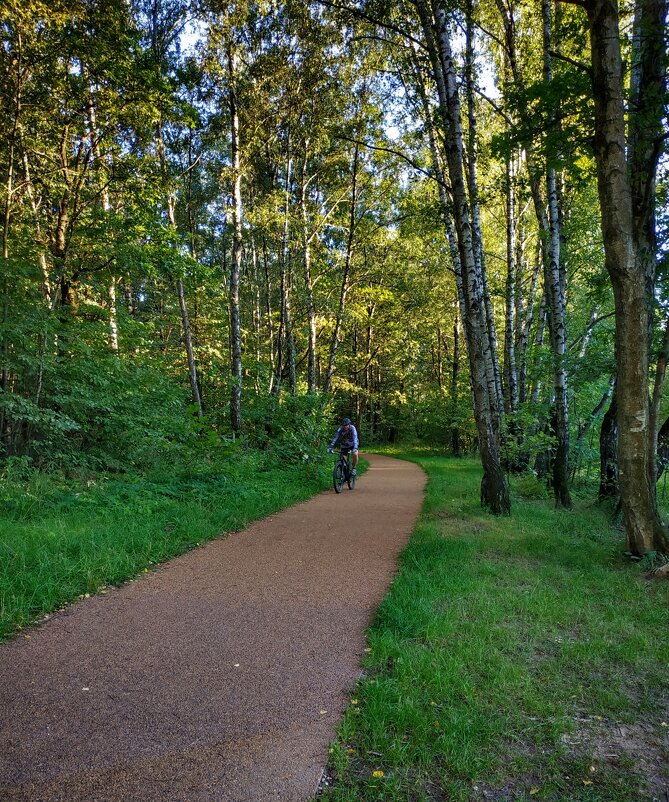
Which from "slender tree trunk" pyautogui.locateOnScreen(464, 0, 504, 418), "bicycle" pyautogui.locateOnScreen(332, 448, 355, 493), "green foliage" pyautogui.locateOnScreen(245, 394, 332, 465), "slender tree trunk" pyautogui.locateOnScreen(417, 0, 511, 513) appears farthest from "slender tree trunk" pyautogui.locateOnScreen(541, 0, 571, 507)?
"green foliage" pyautogui.locateOnScreen(245, 394, 332, 465)

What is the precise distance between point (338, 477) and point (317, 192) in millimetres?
13876

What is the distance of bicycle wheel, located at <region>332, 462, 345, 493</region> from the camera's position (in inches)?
436

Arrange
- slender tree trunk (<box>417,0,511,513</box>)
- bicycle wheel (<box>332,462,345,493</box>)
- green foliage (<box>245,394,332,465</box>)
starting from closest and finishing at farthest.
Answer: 1. slender tree trunk (<box>417,0,511,513</box>)
2. bicycle wheel (<box>332,462,345,493</box>)
3. green foliage (<box>245,394,332,465</box>)

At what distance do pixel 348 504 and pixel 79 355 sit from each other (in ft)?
21.0

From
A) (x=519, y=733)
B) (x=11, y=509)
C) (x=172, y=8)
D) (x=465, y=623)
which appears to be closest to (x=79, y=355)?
(x=11, y=509)

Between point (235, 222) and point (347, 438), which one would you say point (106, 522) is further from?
point (235, 222)

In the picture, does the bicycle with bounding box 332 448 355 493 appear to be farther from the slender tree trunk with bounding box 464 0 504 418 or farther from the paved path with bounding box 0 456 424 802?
the paved path with bounding box 0 456 424 802

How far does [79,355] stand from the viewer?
361 inches

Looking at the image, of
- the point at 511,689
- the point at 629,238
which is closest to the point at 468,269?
the point at 629,238

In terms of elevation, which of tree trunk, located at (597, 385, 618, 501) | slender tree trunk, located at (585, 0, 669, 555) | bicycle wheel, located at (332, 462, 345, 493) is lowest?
bicycle wheel, located at (332, 462, 345, 493)

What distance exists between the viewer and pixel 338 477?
1123cm

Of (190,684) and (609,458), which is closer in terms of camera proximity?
(190,684)

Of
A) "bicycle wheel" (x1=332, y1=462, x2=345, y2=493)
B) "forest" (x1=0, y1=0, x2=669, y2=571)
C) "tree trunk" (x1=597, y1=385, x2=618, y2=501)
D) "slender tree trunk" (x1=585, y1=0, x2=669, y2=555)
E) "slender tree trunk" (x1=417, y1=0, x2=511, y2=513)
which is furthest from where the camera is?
"bicycle wheel" (x1=332, y1=462, x2=345, y2=493)

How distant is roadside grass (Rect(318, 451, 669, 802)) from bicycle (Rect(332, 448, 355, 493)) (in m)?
5.88
